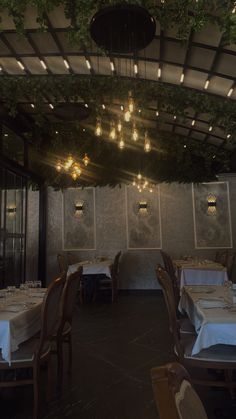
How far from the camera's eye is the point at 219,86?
6.05 metres

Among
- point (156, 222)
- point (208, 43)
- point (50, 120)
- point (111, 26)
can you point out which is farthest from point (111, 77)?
point (156, 222)

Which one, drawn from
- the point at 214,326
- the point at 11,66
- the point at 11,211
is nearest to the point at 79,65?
the point at 11,66

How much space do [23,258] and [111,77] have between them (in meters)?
4.21

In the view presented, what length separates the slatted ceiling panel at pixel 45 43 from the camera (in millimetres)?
5125

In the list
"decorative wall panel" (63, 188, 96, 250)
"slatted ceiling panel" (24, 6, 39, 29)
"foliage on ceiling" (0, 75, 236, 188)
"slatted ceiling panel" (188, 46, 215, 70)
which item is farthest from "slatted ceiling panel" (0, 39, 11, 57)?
"decorative wall panel" (63, 188, 96, 250)

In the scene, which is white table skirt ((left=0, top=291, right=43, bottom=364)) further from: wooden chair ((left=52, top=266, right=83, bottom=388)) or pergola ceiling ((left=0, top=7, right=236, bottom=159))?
pergola ceiling ((left=0, top=7, right=236, bottom=159))

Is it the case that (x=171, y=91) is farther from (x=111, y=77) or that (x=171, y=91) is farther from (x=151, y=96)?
(x=111, y=77)

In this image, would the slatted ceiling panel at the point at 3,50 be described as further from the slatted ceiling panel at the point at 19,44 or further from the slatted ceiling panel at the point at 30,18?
the slatted ceiling panel at the point at 30,18

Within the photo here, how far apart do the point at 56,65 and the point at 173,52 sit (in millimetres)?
2054

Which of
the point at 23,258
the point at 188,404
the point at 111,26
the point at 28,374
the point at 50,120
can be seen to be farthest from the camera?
the point at 50,120

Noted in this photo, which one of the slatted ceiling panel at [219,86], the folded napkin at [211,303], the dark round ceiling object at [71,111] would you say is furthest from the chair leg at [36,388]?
the dark round ceiling object at [71,111]

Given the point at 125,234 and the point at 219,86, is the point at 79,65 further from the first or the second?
the point at 125,234

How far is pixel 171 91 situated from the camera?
6.41m

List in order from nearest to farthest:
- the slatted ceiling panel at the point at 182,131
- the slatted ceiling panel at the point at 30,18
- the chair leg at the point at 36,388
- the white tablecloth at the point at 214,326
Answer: the white tablecloth at the point at 214,326, the chair leg at the point at 36,388, the slatted ceiling panel at the point at 30,18, the slatted ceiling panel at the point at 182,131
